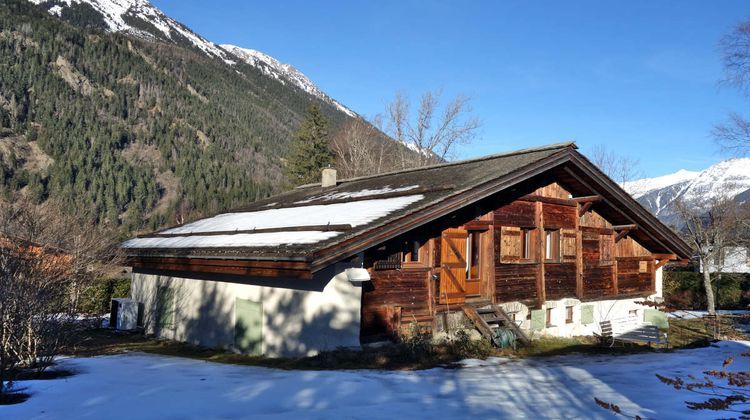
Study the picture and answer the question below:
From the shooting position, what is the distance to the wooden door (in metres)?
13.2

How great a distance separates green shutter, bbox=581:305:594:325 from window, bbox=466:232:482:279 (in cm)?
504

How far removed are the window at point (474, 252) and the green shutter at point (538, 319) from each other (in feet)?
7.76

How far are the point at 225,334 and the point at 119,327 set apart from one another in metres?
5.89

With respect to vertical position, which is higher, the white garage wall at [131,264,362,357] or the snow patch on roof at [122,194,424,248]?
the snow patch on roof at [122,194,424,248]

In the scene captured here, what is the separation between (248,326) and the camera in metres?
12.1

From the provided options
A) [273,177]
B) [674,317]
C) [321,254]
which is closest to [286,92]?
[273,177]

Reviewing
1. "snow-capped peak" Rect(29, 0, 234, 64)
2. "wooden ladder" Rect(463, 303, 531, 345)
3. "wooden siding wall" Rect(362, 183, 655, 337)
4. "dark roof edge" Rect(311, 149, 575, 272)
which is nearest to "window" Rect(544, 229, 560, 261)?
"wooden siding wall" Rect(362, 183, 655, 337)

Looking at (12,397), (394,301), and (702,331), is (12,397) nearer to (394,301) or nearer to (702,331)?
(394,301)

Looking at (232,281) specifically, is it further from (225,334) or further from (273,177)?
(273,177)

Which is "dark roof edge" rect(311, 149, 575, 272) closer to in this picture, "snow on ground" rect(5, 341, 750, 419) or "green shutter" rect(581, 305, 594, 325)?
"snow on ground" rect(5, 341, 750, 419)

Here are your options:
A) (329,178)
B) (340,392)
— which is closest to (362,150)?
(329,178)

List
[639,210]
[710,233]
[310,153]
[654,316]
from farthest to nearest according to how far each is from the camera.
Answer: [310,153] → [710,233] → [654,316] → [639,210]

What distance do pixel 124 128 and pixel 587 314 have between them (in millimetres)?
99409

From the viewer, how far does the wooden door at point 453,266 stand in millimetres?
13195
